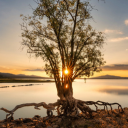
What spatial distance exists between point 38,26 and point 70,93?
8.90m

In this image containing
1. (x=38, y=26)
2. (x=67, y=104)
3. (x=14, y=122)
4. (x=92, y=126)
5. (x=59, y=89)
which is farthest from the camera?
(x=38, y=26)

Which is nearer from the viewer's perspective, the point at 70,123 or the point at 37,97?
the point at 70,123

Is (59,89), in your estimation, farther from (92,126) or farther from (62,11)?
(62,11)

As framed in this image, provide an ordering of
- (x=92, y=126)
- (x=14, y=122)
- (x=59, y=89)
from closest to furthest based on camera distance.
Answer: (x=92, y=126), (x=14, y=122), (x=59, y=89)

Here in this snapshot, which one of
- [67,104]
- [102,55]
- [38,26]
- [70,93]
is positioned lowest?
[67,104]

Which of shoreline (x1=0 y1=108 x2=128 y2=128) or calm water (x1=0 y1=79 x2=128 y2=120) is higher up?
shoreline (x1=0 y1=108 x2=128 y2=128)

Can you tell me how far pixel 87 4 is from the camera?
1462cm

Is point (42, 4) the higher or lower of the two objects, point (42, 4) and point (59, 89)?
the higher

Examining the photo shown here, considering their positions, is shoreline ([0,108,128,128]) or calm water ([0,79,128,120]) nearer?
shoreline ([0,108,128,128])

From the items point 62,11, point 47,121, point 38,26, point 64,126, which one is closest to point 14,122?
point 47,121

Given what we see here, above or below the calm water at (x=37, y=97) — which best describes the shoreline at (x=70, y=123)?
above

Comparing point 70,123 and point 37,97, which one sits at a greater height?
point 70,123

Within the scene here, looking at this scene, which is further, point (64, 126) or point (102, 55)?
point (102, 55)

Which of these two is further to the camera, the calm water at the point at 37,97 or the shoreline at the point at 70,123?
the calm water at the point at 37,97
